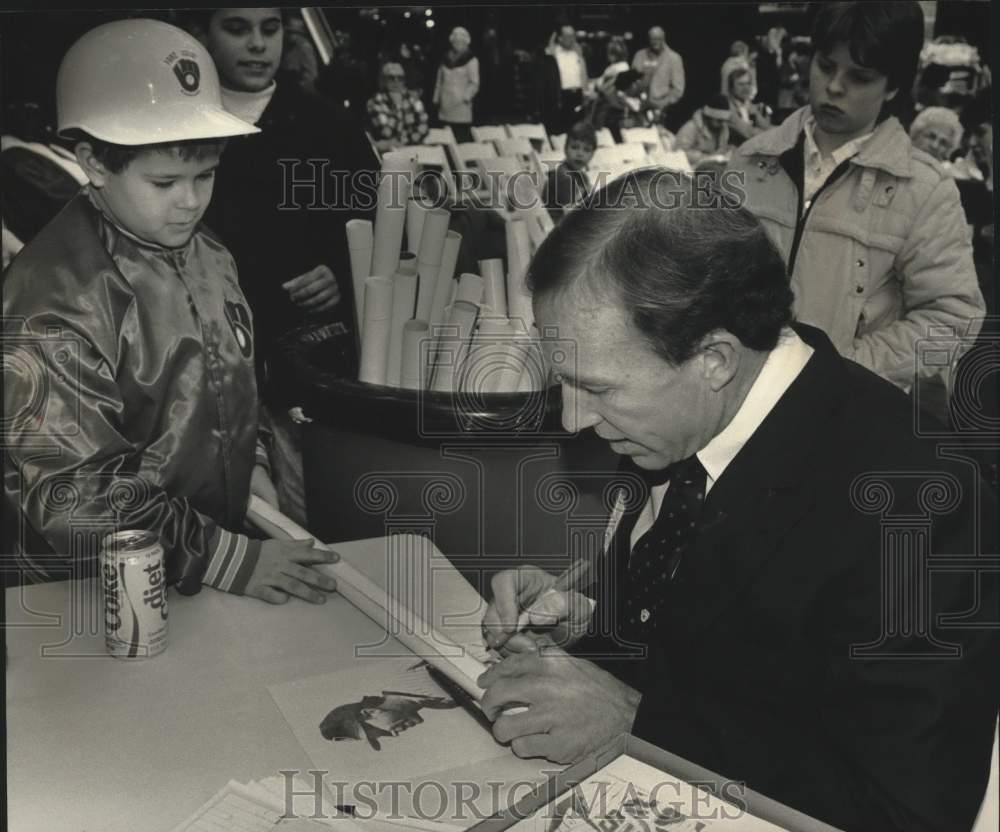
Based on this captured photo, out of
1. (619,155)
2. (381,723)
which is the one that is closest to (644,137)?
(619,155)

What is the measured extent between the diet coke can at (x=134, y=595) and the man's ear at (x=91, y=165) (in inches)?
23.2

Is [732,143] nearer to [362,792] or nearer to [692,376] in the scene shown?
[692,376]

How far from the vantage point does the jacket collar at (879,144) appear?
183 centimetres

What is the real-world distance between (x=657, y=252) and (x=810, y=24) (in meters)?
0.73

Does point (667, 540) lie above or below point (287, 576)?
above

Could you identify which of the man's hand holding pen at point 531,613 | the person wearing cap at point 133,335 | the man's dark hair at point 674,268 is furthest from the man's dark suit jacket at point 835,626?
the person wearing cap at point 133,335

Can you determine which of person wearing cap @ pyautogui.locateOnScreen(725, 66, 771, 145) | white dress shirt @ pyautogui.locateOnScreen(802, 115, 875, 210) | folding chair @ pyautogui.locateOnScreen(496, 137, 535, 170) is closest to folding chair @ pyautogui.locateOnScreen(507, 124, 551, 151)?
folding chair @ pyautogui.locateOnScreen(496, 137, 535, 170)

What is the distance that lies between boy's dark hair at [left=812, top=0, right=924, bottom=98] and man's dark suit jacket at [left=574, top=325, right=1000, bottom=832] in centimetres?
61

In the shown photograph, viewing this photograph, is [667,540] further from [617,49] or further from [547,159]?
[617,49]

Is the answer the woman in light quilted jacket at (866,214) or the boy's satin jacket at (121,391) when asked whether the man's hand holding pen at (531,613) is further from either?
the woman in light quilted jacket at (866,214)

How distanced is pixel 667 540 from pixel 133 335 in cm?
95

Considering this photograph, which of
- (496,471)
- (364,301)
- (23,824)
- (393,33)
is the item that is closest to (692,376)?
(496,471)

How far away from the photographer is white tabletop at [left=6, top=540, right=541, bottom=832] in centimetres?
136

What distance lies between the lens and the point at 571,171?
190cm
